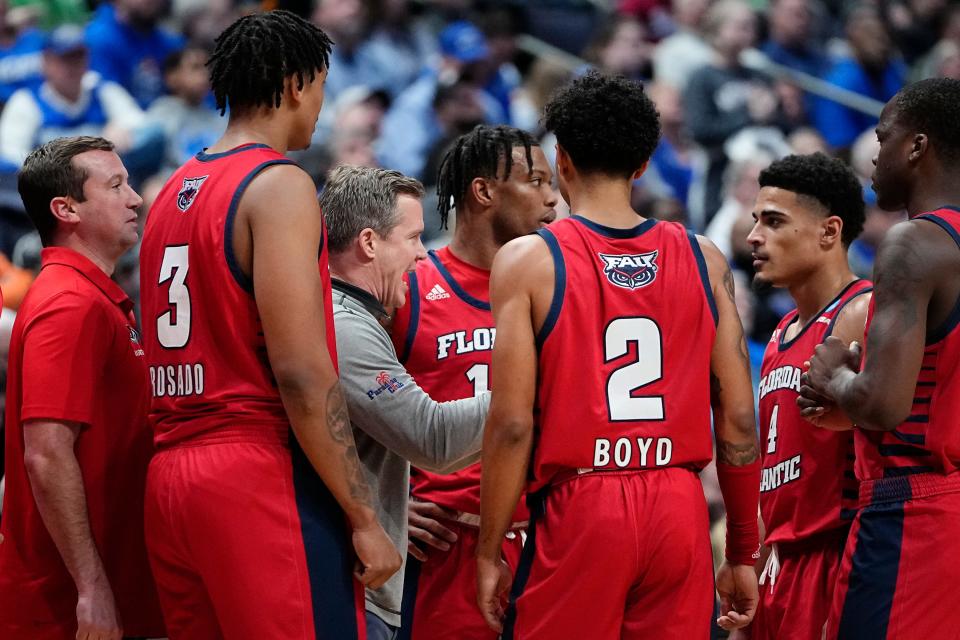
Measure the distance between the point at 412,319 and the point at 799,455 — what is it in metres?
1.45

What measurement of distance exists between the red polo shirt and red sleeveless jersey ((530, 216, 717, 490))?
1294 mm

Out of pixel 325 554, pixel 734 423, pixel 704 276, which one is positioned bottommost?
pixel 325 554

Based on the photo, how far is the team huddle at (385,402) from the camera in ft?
10.8

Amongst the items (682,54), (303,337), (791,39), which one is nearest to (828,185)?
(303,337)

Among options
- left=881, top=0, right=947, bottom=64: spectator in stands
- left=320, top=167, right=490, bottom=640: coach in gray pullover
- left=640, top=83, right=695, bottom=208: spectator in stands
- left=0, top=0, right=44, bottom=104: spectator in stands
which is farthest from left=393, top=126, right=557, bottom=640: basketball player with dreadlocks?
left=881, top=0, right=947, bottom=64: spectator in stands

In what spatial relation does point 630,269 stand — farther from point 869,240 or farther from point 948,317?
point 869,240

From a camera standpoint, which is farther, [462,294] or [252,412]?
[462,294]

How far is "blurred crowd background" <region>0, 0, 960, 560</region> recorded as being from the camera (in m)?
9.32

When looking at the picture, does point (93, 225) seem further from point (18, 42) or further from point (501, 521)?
point (18, 42)

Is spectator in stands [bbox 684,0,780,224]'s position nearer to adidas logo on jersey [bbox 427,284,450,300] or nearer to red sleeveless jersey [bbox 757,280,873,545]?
red sleeveless jersey [bbox 757,280,873,545]

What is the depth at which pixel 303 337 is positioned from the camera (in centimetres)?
321

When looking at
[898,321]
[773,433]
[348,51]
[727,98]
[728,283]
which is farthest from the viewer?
[727,98]

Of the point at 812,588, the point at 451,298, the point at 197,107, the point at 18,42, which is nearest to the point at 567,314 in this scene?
the point at 451,298

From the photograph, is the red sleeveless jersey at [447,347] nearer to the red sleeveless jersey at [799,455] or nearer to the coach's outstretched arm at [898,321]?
the red sleeveless jersey at [799,455]
